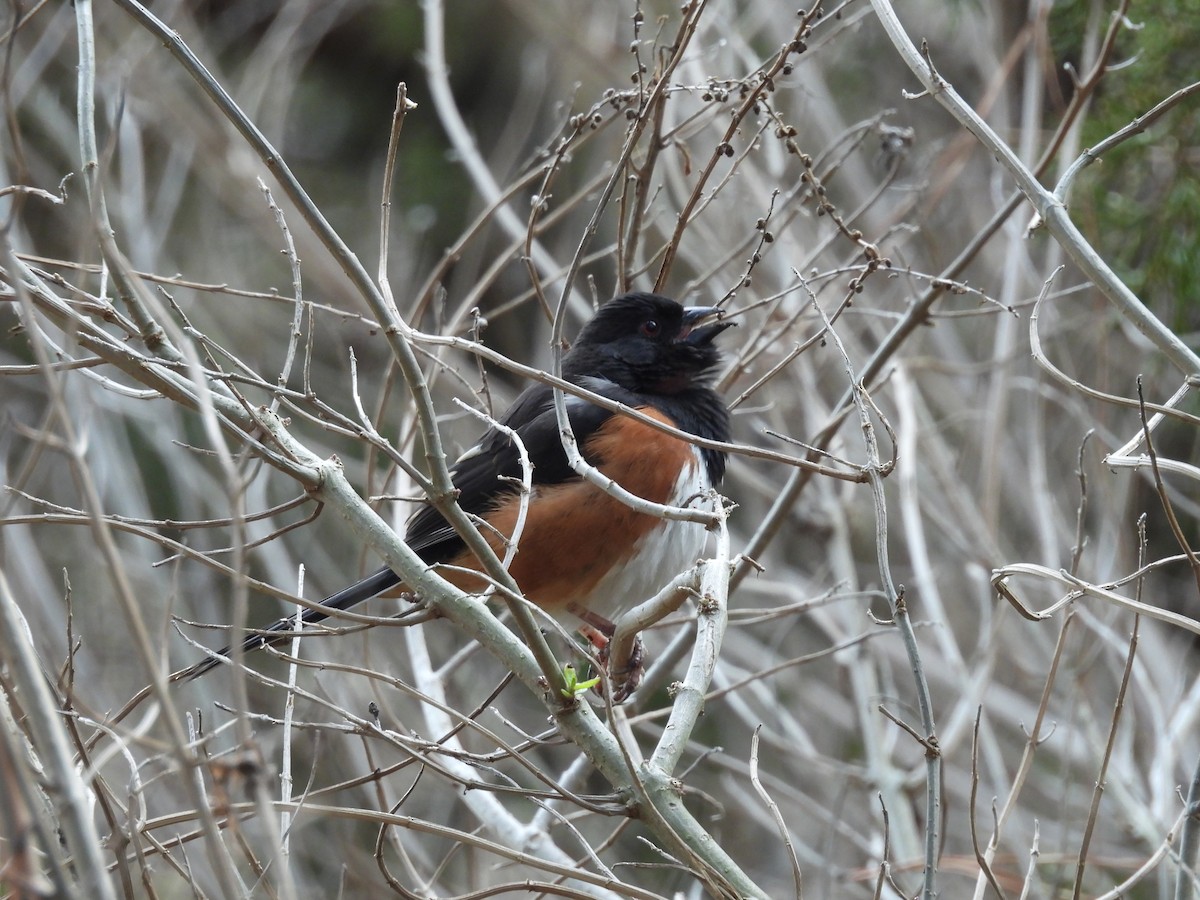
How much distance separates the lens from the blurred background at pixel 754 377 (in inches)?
121

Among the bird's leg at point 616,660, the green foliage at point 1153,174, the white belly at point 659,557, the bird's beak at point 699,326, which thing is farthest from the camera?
the green foliage at point 1153,174

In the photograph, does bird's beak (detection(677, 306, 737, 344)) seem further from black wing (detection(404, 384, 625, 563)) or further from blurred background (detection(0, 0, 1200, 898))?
black wing (detection(404, 384, 625, 563))

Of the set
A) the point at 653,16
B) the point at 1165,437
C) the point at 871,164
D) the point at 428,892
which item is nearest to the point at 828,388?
the point at 871,164

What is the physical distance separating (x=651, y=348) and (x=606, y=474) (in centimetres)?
43

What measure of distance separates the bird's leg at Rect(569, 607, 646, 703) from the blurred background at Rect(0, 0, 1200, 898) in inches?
4.1

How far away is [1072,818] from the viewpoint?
13.3 ft

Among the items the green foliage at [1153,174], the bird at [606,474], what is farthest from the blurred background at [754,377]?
the bird at [606,474]

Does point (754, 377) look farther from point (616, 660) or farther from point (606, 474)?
point (616, 660)

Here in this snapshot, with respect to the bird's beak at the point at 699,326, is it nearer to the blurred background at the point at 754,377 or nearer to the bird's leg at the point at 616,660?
the blurred background at the point at 754,377

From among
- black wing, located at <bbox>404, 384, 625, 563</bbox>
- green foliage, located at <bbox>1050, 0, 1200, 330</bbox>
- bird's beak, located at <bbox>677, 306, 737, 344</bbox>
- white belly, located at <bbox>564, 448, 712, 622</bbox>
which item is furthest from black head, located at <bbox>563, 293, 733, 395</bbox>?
green foliage, located at <bbox>1050, 0, 1200, 330</bbox>

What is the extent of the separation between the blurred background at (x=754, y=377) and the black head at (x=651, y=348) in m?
0.10

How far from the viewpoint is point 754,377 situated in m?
4.03

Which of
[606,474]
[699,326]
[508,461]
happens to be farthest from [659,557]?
[699,326]

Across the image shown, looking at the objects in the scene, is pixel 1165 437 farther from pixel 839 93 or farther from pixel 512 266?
pixel 512 266
